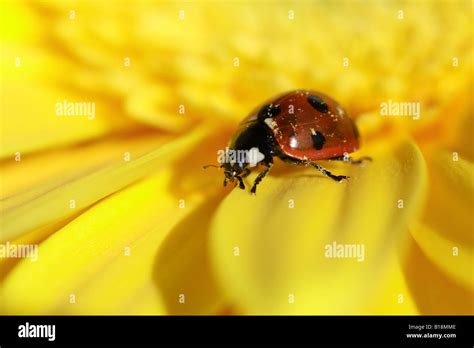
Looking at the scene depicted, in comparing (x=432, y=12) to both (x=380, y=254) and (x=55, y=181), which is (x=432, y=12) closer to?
(x=380, y=254)

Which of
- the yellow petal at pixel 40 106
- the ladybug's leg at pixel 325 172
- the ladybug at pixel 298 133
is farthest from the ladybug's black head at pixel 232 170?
the yellow petal at pixel 40 106

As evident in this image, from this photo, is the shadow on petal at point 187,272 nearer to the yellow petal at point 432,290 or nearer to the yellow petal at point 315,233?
the yellow petal at point 315,233

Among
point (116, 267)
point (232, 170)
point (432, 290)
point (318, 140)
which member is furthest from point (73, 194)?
point (432, 290)

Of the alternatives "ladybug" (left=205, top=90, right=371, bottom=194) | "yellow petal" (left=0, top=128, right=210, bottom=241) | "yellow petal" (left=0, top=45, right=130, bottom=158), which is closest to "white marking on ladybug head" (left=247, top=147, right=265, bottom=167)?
"ladybug" (left=205, top=90, right=371, bottom=194)

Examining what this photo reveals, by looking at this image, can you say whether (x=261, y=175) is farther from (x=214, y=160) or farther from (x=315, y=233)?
(x=315, y=233)

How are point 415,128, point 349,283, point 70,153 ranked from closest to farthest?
point 349,283, point 415,128, point 70,153

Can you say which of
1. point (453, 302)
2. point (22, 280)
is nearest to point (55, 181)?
point (22, 280)
